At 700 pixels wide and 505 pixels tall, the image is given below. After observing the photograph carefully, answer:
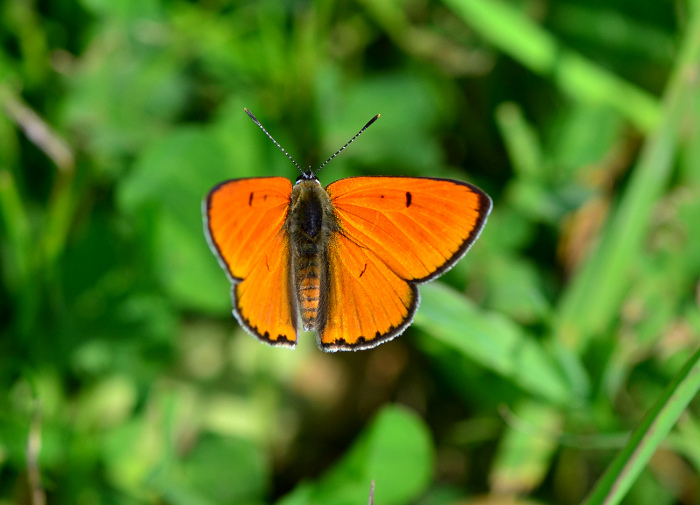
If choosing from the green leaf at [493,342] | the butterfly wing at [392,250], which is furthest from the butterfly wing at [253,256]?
the green leaf at [493,342]

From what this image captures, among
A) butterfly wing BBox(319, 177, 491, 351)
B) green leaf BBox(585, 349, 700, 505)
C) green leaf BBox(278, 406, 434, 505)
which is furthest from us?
green leaf BBox(278, 406, 434, 505)

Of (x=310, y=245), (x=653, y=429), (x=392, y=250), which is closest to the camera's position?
(x=653, y=429)

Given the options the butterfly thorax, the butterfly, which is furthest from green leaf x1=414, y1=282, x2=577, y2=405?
the butterfly thorax

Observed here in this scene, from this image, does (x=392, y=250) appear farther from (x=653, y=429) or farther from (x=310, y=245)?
(x=653, y=429)

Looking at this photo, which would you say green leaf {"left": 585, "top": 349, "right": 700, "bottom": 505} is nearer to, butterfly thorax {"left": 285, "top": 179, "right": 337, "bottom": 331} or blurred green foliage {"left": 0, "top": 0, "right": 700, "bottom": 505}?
blurred green foliage {"left": 0, "top": 0, "right": 700, "bottom": 505}

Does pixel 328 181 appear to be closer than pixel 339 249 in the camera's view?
No

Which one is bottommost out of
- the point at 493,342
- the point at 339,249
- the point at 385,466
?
the point at 385,466

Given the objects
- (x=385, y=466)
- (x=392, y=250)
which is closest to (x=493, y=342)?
(x=392, y=250)

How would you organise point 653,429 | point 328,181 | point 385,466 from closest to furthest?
point 653,429
point 385,466
point 328,181
